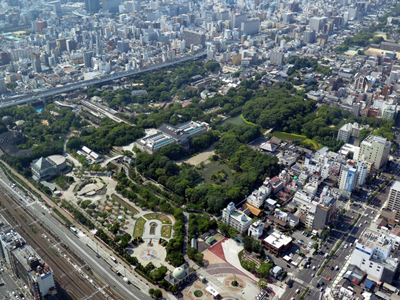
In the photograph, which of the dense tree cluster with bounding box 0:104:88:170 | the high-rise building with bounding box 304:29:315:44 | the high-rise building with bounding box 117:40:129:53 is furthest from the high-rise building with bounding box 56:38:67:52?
the high-rise building with bounding box 304:29:315:44

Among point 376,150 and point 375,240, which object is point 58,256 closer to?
point 375,240

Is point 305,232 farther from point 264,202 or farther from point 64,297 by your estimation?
point 64,297

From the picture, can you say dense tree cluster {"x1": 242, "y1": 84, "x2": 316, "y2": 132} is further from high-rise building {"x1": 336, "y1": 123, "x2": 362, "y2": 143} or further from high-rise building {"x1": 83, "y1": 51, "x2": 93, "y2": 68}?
high-rise building {"x1": 83, "y1": 51, "x2": 93, "y2": 68}

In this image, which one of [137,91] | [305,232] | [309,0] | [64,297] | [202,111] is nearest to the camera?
[64,297]

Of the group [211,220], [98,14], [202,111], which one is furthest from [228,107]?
[98,14]

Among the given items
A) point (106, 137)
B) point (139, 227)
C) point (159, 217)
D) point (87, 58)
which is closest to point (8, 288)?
point (139, 227)

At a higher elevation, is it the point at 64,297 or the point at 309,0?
the point at 309,0

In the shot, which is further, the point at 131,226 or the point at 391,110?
the point at 391,110
